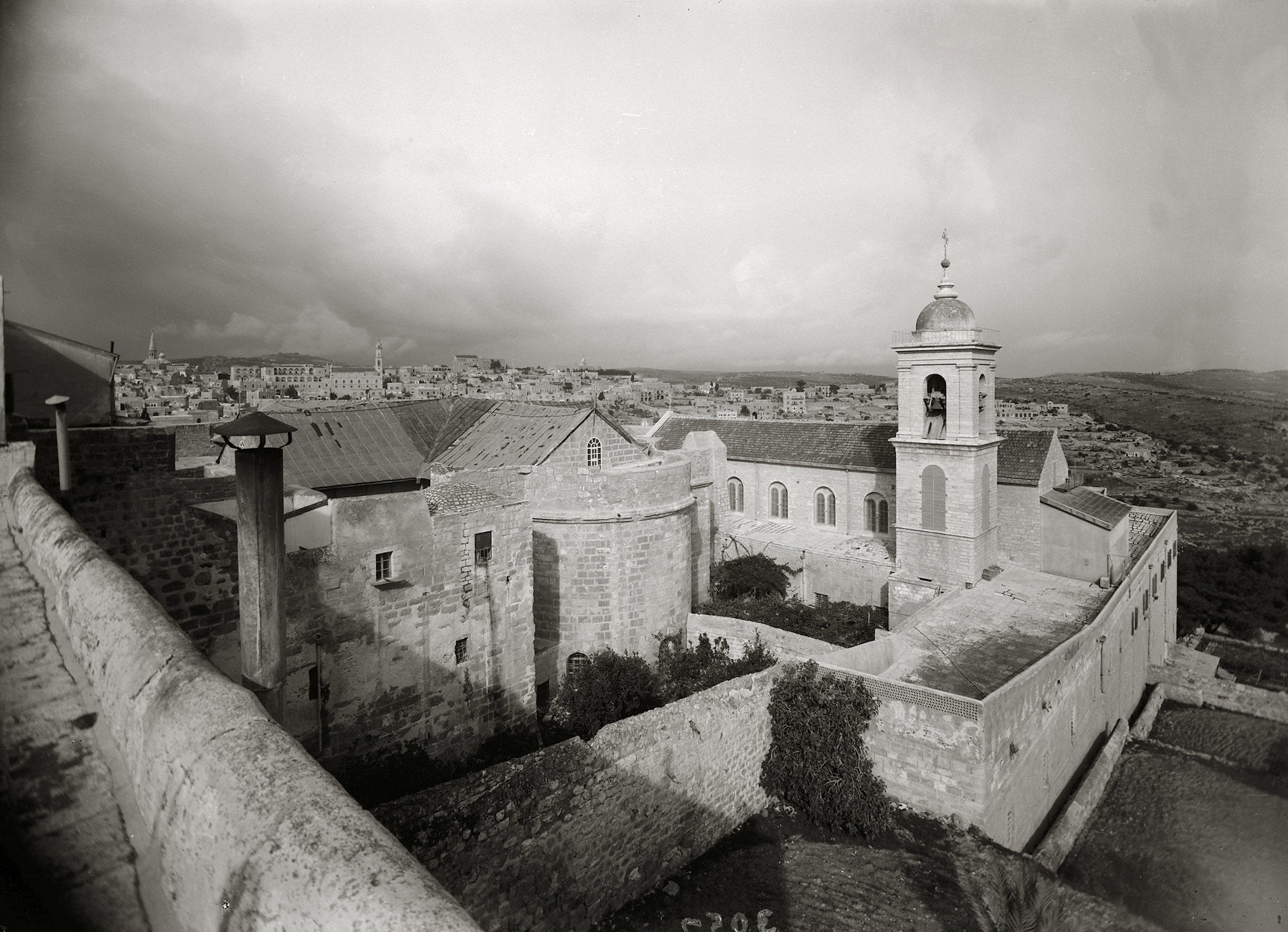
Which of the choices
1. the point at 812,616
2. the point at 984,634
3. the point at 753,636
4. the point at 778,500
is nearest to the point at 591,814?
the point at 753,636

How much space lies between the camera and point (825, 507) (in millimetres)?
27266

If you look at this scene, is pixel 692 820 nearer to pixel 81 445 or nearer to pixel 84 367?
pixel 81 445

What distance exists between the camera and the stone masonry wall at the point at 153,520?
7.73 metres

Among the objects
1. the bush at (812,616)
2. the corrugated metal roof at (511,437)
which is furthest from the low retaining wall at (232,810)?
the bush at (812,616)

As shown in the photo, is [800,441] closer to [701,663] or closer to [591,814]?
[701,663]

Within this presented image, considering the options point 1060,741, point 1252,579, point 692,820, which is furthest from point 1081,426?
point 692,820

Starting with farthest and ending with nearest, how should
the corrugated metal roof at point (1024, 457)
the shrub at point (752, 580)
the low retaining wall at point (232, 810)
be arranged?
the shrub at point (752, 580)
the corrugated metal roof at point (1024, 457)
the low retaining wall at point (232, 810)

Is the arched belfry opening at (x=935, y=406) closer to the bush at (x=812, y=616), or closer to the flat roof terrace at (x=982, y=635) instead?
the flat roof terrace at (x=982, y=635)

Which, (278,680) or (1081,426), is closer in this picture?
(278,680)

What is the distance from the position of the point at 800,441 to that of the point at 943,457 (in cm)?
792

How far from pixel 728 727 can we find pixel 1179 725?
16.6m

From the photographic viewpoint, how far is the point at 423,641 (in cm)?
1182

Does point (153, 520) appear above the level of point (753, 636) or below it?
above

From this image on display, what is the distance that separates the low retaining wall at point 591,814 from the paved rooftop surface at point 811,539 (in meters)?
12.7
